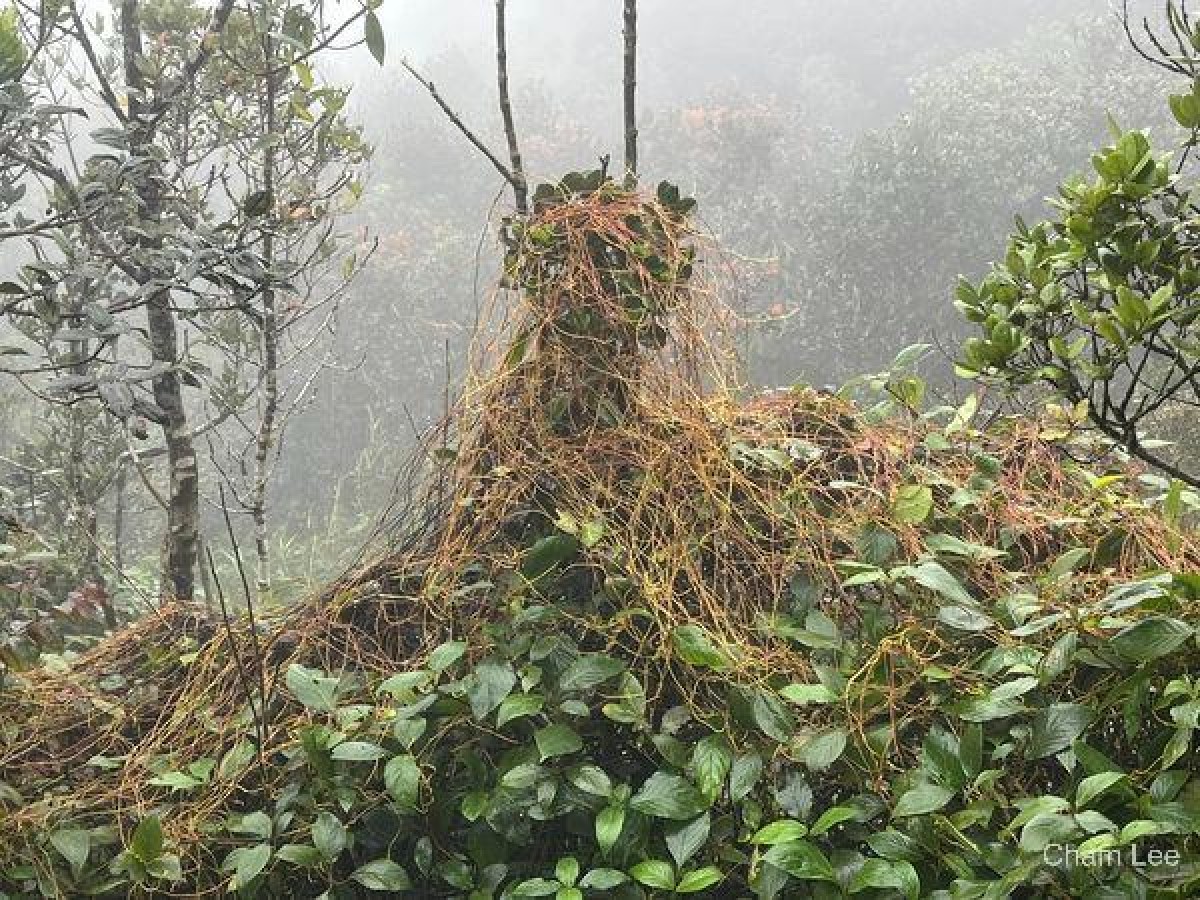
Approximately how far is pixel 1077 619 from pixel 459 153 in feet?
56.3

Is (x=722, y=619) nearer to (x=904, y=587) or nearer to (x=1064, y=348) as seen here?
(x=904, y=587)

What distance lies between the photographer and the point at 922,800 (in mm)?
1263

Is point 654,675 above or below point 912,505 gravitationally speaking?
below

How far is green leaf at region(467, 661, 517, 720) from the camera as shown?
1472 mm

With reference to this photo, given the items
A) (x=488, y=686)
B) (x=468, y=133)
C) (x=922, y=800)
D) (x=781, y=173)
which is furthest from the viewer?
(x=781, y=173)

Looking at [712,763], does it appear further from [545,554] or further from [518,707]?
[545,554]

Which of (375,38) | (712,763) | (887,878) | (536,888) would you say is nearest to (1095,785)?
(887,878)

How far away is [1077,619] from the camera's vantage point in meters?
1.34

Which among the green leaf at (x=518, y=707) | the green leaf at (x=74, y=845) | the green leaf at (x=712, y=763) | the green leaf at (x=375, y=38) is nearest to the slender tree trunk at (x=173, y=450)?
the green leaf at (x=375, y=38)

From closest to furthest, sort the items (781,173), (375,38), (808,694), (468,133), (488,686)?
(808,694)
(488,686)
(468,133)
(375,38)
(781,173)

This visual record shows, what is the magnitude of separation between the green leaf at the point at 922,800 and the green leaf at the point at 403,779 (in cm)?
68

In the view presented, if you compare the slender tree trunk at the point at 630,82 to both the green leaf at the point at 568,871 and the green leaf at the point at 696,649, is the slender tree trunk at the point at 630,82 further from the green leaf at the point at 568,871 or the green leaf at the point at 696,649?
the green leaf at the point at 568,871

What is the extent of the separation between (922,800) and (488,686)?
0.65 m

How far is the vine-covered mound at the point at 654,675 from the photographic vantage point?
1.28 metres
